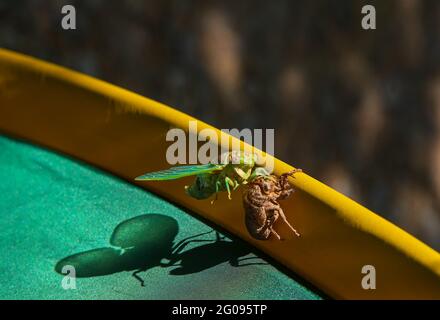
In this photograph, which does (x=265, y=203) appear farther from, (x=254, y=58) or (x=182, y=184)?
(x=254, y=58)

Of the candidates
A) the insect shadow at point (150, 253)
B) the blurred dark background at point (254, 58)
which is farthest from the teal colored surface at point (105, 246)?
the blurred dark background at point (254, 58)

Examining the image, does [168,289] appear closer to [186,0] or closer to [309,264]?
[309,264]

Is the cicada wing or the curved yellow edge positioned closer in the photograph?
the curved yellow edge

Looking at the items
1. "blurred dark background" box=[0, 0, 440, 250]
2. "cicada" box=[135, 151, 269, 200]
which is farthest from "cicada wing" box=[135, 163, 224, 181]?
"blurred dark background" box=[0, 0, 440, 250]

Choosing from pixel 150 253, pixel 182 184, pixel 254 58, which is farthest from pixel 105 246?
pixel 254 58

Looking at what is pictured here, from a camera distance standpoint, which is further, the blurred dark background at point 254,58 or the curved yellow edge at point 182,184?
the blurred dark background at point 254,58

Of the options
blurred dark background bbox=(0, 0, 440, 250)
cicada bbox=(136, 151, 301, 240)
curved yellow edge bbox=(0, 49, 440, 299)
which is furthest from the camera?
blurred dark background bbox=(0, 0, 440, 250)

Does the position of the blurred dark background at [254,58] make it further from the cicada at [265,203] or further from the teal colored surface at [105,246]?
the cicada at [265,203]

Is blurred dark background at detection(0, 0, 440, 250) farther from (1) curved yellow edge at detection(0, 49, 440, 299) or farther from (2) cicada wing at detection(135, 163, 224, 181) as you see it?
(2) cicada wing at detection(135, 163, 224, 181)

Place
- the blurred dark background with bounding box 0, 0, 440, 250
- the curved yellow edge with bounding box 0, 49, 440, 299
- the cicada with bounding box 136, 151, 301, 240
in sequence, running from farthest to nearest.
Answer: the blurred dark background with bounding box 0, 0, 440, 250 → the cicada with bounding box 136, 151, 301, 240 → the curved yellow edge with bounding box 0, 49, 440, 299
